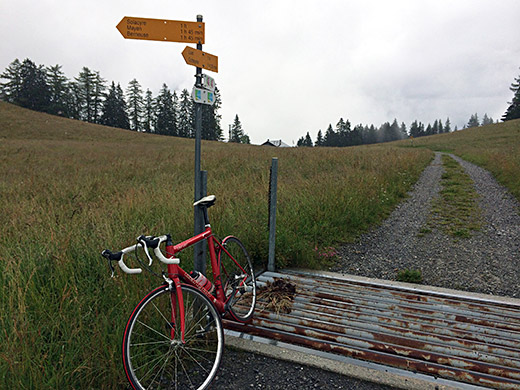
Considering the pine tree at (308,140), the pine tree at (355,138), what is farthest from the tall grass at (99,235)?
the pine tree at (308,140)

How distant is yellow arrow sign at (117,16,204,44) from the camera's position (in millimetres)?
2549

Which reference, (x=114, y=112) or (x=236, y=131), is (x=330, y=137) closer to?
(x=236, y=131)

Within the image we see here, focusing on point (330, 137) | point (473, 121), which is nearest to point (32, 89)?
point (330, 137)

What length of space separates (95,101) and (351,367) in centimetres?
8562

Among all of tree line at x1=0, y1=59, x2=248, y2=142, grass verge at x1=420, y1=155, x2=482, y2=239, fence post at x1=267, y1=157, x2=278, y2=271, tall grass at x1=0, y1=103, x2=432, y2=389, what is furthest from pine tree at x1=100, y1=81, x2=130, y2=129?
fence post at x1=267, y1=157, x2=278, y2=271

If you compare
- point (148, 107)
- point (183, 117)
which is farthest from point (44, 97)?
point (183, 117)

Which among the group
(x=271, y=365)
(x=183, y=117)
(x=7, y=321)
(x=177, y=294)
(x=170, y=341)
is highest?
(x=183, y=117)

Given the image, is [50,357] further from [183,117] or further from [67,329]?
[183,117]

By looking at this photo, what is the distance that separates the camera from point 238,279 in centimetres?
318

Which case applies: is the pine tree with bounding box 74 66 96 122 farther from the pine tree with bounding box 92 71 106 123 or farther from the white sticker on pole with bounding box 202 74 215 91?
the white sticker on pole with bounding box 202 74 215 91

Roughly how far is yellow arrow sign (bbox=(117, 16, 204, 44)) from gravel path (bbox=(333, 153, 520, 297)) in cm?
373

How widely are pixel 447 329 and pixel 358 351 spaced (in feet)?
3.31

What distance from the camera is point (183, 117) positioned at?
8088 centimetres

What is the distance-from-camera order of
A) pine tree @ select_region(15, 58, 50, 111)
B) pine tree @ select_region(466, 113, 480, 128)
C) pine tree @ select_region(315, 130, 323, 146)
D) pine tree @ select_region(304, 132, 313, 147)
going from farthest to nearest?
pine tree @ select_region(466, 113, 480, 128) < pine tree @ select_region(304, 132, 313, 147) < pine tree @ select_region(315, 130, 323, 146) < pine tree @ select_region(15, 58, 50, 111)
